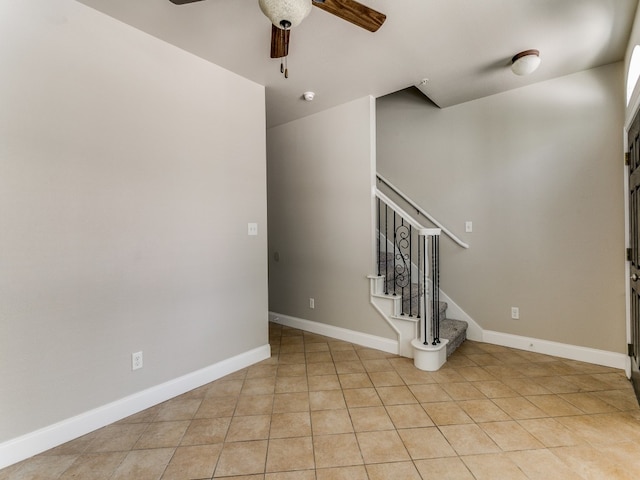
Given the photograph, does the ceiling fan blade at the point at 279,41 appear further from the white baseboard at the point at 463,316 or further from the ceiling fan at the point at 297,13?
the white baseboard at the point at 463,316

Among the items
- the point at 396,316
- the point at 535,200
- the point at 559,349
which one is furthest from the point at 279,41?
the point at 559,349

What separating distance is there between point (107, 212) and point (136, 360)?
101 centimetres

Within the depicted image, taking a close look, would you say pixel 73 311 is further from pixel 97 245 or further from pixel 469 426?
pixel 469 426

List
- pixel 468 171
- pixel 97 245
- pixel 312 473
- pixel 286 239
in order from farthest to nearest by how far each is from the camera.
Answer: pixel 286 239 → pixel 468 171 → pixel 97 245 → pixel 312 473

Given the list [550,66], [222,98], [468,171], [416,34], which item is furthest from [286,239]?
[550,66]

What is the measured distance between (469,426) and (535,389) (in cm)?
82

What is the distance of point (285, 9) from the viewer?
136 centimetres

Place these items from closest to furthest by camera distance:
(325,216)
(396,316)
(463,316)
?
(396,316) < (463,316) < (325,216)

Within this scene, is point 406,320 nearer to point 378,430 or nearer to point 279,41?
point 378,430

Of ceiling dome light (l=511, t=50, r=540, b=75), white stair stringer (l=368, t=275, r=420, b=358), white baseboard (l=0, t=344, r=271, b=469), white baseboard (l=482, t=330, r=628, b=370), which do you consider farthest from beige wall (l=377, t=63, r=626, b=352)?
white baseboard (l=0, t=344, r=271, b=469)

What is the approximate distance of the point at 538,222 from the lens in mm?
3039

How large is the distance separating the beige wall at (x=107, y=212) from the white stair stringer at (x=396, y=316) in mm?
1337

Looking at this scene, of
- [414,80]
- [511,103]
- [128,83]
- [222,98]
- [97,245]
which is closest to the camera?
[97,245]

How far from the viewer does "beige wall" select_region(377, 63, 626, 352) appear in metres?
2.73
